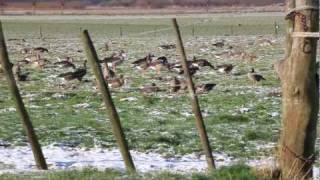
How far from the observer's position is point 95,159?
41.4 ft

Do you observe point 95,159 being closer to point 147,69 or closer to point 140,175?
point 140,175

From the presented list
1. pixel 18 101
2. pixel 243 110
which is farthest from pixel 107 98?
pixel 243 110

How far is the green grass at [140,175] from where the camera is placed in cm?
836

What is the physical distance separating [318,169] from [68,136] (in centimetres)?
518

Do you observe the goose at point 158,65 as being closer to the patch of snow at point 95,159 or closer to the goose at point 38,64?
the goose at point 38,64

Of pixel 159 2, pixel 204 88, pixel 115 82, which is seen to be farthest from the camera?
pixel 159 2

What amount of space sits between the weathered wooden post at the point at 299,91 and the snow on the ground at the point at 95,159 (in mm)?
3101

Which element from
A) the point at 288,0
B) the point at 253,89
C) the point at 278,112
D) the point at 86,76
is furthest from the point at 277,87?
the point at 288,0

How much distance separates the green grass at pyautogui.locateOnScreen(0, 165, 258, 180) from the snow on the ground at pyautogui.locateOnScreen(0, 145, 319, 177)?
2.86 m

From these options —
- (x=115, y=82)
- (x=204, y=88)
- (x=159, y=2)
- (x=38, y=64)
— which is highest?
(x=159, y=2)

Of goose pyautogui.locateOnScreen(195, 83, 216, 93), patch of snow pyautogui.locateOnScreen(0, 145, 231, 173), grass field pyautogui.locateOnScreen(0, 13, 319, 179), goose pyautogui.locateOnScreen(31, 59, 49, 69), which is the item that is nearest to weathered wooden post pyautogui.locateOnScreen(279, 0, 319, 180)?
grass field pyautogui.locateOnScreen(0, 13, 319, 179)

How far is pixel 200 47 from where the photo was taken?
45375 millimetres

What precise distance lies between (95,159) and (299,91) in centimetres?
505

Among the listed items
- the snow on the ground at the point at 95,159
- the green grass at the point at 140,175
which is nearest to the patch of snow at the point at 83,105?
the snow on the ground at the point at 95,159
